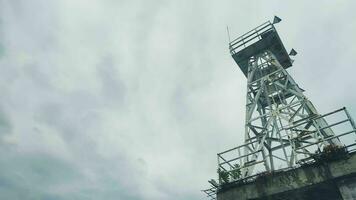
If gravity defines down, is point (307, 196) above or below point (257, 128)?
below

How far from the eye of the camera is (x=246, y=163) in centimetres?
1452

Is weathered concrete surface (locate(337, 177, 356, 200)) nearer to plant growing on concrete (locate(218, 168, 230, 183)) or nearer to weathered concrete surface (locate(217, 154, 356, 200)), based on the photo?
weathered concrete surface (locate(217, 154, 356, 200))

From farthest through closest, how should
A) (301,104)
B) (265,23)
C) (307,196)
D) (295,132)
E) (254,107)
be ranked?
(265,23) → (254,107) → (301,104) → (295,132) → (307,196)

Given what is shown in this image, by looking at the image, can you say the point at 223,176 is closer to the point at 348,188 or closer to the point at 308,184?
the point at 308,184

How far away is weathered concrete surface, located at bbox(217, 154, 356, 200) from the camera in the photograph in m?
10.5

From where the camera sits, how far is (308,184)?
1102cm

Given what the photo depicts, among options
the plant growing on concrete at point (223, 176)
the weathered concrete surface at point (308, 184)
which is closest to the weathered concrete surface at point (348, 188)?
the weathered concrete surface at point (308, 184)

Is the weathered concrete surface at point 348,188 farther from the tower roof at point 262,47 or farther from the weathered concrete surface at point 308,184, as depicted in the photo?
the tower roof at point 262,47

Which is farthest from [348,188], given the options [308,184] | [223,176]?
[223,176]

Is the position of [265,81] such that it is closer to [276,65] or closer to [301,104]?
[276,65]

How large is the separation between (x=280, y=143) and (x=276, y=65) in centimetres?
608

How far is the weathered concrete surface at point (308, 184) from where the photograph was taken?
1047 centimetres

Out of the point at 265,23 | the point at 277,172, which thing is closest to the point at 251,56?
the point at 265,23

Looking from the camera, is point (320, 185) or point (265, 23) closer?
point (320, 185)
